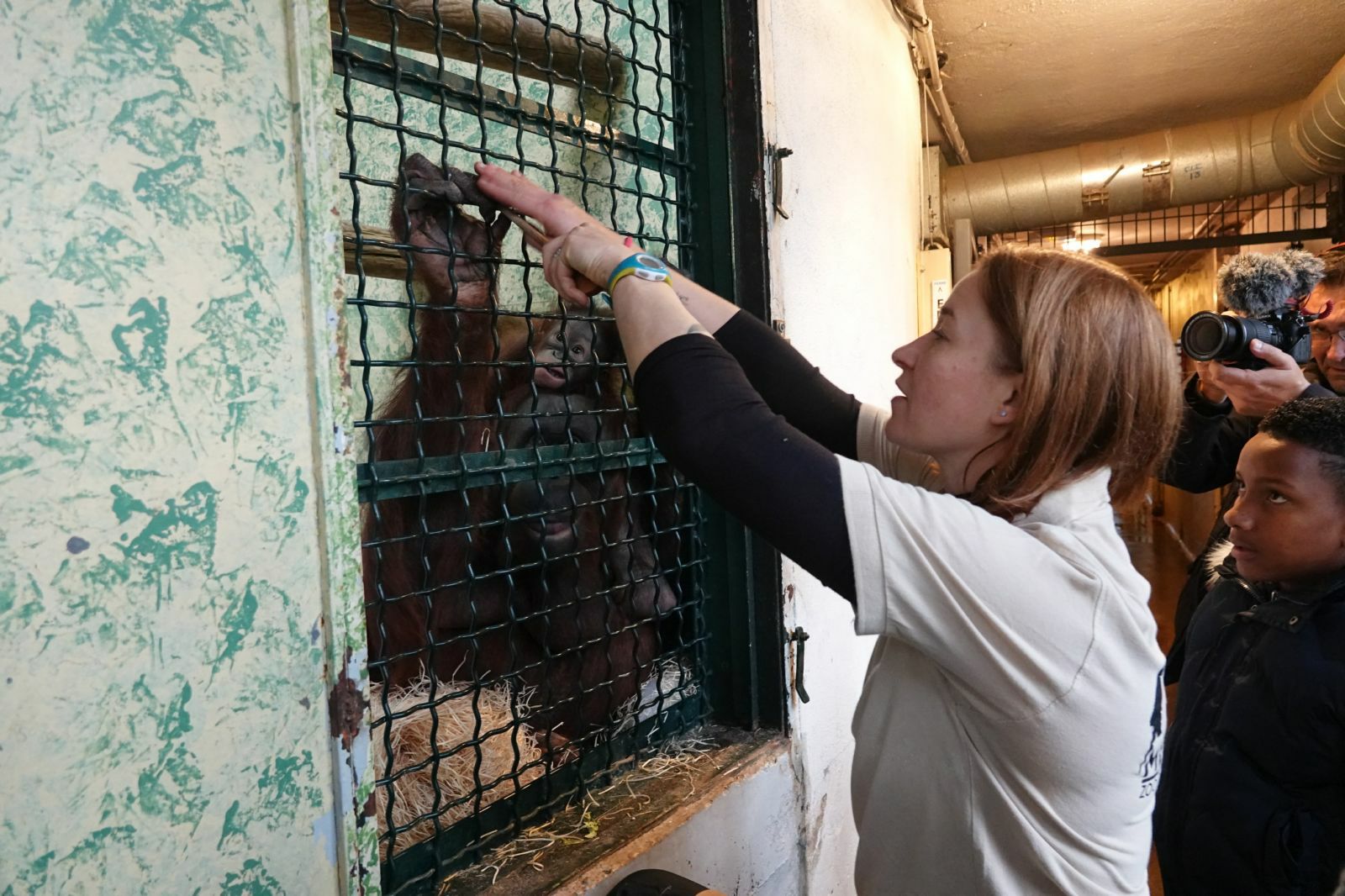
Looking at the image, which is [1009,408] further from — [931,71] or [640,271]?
[931,71]

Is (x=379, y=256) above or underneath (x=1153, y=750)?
above

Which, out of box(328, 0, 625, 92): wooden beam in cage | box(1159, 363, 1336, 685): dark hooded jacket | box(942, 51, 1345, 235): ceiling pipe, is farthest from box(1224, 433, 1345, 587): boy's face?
box(942, 51, 1345, 235): ceiling pipe

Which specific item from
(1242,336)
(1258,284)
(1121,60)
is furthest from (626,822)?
(1121,60)

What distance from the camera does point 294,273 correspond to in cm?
87

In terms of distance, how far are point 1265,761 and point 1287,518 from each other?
425mm

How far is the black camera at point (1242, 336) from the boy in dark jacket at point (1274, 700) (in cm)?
23

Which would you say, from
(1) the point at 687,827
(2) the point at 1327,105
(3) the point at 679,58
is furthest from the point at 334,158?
(2) the point at 1327,105

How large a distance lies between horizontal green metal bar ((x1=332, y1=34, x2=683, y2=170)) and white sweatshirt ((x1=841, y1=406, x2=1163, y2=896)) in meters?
0.74

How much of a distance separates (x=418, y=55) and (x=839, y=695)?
6.59ft

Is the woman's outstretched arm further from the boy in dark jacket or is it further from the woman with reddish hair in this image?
the boy in dark jacket

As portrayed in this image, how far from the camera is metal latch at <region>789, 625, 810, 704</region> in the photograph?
1815 millimetres

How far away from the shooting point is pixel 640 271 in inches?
42.7

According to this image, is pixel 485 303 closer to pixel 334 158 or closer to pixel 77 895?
pixel 334 158

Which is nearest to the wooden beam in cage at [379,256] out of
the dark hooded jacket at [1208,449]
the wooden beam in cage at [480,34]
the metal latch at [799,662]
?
the wooden beam in cage at [480,34]
